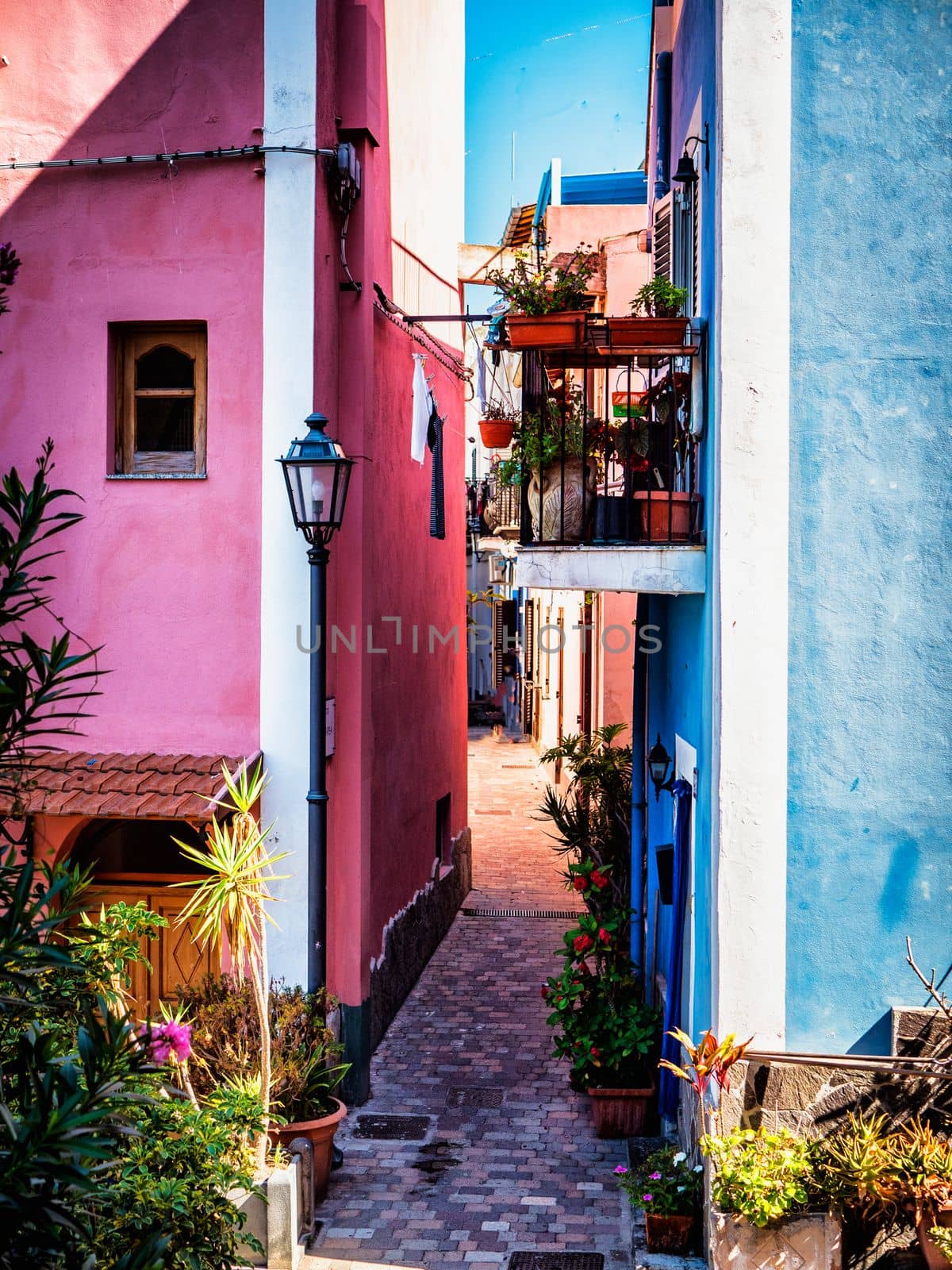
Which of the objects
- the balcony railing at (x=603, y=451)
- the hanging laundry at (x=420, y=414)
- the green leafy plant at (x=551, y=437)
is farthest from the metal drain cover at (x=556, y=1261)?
the hanging laundry at (x=420, y=414)

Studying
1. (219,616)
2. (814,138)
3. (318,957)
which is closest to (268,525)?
(219,616)

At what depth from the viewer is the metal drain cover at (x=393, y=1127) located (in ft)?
28.9

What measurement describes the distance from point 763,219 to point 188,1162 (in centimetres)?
520

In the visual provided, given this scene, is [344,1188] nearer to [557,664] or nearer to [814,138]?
[814,138]

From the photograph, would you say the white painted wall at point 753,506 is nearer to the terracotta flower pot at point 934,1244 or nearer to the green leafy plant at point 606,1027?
the terracotta flower pot at point 934,1244

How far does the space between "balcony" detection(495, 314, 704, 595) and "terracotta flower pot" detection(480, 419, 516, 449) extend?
4.22m

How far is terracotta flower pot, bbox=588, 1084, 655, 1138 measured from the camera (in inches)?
338

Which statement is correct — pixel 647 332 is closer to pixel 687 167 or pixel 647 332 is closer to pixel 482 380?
pixel 687 167

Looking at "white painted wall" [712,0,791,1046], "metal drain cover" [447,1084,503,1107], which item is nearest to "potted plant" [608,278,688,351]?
"white painted wall" [712,0,791,1046]

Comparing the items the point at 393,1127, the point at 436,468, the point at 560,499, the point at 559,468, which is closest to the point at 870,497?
the point at 560,499

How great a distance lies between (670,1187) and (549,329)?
490 centimetres

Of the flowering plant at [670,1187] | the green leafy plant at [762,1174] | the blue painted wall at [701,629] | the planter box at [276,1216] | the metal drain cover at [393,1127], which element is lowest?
the metal drain cover at [393,1127]

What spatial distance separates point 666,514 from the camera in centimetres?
716

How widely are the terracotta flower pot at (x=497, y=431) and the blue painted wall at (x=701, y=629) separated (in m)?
3.69
